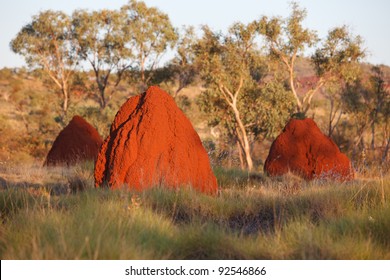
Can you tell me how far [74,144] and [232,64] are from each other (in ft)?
44.8

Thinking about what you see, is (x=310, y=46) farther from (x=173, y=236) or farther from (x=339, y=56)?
(x=173, y=236)

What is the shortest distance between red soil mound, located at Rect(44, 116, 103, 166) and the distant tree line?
10056 millimetres

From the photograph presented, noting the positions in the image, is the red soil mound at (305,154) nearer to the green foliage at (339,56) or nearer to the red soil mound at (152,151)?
the red soil mound at (152,151)

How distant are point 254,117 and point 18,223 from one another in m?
23.8

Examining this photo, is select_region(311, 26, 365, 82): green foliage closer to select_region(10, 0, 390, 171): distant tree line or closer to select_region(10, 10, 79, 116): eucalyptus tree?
select_region(10, 0, 390, 171): distant tree line

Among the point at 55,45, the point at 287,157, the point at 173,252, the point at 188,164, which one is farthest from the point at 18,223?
the point at 55,45

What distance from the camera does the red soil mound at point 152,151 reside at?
8.04m

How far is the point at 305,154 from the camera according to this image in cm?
1291

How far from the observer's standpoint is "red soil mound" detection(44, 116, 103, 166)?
1463 cm

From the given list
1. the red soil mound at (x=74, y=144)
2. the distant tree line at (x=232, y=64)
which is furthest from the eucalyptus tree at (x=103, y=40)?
the red soil mound at (x=74, y=144)

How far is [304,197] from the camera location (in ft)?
23.5

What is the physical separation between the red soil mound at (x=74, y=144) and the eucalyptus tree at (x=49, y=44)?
2146 centimetres

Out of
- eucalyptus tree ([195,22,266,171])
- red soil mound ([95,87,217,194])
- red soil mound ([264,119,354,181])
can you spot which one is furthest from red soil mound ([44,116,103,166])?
eucalyptus tree ([195,22,266,171])

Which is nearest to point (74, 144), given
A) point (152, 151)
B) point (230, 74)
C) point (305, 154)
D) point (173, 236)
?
point (305, 154)
